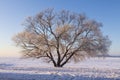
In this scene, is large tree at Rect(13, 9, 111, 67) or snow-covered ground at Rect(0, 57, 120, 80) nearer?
snow-covered ground at Rect(0, 57, 120, 80)

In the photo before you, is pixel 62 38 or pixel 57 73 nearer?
pixel 57 73

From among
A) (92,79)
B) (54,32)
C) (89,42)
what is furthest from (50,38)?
(92,79)

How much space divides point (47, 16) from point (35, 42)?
406 cm

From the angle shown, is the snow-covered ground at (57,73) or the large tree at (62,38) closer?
the snow-covered ground at (57,73)

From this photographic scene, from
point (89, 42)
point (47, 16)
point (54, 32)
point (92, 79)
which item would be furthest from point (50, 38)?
point (92, 79)

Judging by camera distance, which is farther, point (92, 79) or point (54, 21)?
point (54, 21)

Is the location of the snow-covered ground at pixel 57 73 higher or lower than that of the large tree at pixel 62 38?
lower

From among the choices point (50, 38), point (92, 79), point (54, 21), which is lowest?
point (92, 79)

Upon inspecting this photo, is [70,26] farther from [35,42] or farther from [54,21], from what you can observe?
[35,42]

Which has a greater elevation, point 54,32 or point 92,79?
point 54,32

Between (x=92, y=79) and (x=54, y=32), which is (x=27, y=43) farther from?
(x=92, y=79)

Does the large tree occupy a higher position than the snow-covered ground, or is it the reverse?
the large tree

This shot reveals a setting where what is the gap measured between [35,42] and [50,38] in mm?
2149

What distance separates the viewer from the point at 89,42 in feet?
106
